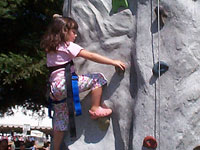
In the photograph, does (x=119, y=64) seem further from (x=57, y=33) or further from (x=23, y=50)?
(x=23, y=50)

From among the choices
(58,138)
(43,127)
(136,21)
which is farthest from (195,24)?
(43,127)

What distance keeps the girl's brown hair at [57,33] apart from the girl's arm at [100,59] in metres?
0.21

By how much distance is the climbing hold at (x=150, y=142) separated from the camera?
313cm

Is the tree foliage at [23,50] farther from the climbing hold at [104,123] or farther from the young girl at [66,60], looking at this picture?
the climbing hold at [104,123]

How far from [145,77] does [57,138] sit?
0.92 m

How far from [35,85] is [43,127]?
367 inches

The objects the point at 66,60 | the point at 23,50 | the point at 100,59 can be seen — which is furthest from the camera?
the point at 23,50

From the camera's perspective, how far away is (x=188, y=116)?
123 inches

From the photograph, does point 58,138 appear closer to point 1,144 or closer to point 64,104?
point 64,104

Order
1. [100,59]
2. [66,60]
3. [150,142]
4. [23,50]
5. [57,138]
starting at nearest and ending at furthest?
1. [150,142]
2. [100,59]
3. [66,60]
4. [57,138]
5. [23,50]

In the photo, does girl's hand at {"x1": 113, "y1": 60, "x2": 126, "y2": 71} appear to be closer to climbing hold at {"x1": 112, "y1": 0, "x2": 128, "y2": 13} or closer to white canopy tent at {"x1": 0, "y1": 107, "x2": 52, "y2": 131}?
climbing hold at {"x1": 112, "y1": 0, "x2": 128, "y2": 13}

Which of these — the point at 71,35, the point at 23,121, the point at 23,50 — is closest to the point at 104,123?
the point at 71,35

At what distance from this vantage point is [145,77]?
3.24 metres

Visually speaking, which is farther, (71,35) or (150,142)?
(71,35)
